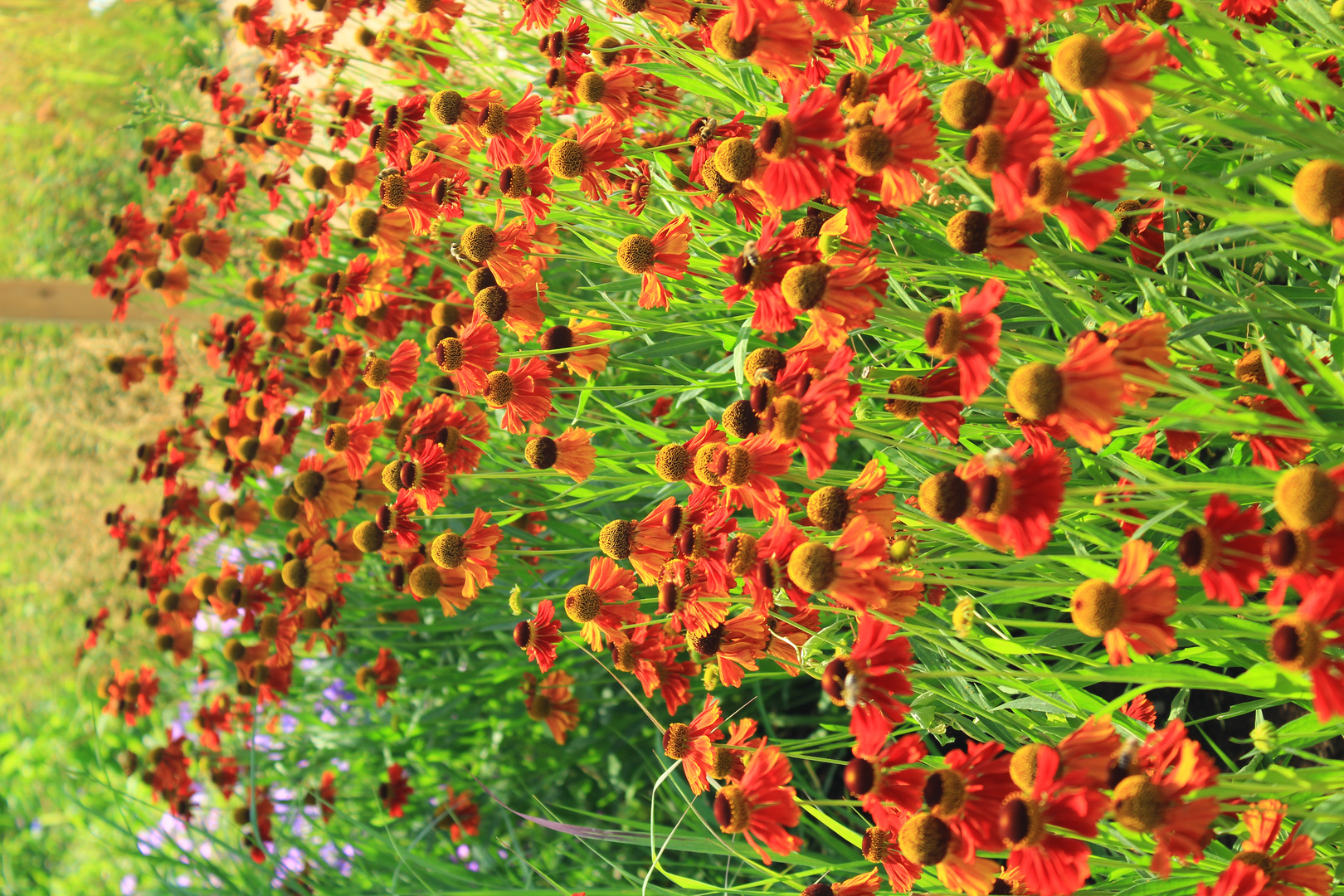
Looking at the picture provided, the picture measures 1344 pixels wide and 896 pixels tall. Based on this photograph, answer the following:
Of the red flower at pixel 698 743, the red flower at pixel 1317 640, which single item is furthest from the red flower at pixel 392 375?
the red flower at pixel 1317 640

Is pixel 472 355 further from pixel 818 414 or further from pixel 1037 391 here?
pixel 1037 391

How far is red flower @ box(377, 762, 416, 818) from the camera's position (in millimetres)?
1939

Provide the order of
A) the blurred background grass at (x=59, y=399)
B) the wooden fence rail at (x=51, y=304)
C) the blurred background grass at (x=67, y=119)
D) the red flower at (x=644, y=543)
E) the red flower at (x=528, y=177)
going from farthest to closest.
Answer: the blurred background grass at (x=67, y=119) < the blurred background grass at (x=59, y=399) < the wooden fence rail at (x=51, y=304) < the red flower at (x=528, y=177) < the red flower at (x=644, y=543)

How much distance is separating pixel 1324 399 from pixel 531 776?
1.75 metres

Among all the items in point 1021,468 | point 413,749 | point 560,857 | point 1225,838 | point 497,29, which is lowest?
point 560,857

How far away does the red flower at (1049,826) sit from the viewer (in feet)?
1.93

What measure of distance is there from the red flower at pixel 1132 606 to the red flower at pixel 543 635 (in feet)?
2.32

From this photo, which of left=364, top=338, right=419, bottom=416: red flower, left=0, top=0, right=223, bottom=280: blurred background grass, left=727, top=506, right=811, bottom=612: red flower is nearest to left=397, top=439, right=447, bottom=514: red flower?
left=364, top=338, right=419, bottom=416: red flower

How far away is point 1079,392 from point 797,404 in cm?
24

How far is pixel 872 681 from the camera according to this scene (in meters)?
0.72

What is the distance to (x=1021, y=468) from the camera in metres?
0.66

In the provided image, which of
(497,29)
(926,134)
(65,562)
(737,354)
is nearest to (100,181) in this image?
(65,562)

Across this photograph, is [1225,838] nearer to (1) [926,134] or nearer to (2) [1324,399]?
(2) [1324,399]

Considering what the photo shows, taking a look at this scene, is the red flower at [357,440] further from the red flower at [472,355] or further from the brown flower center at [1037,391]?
the brown flower center at [1037,391]
